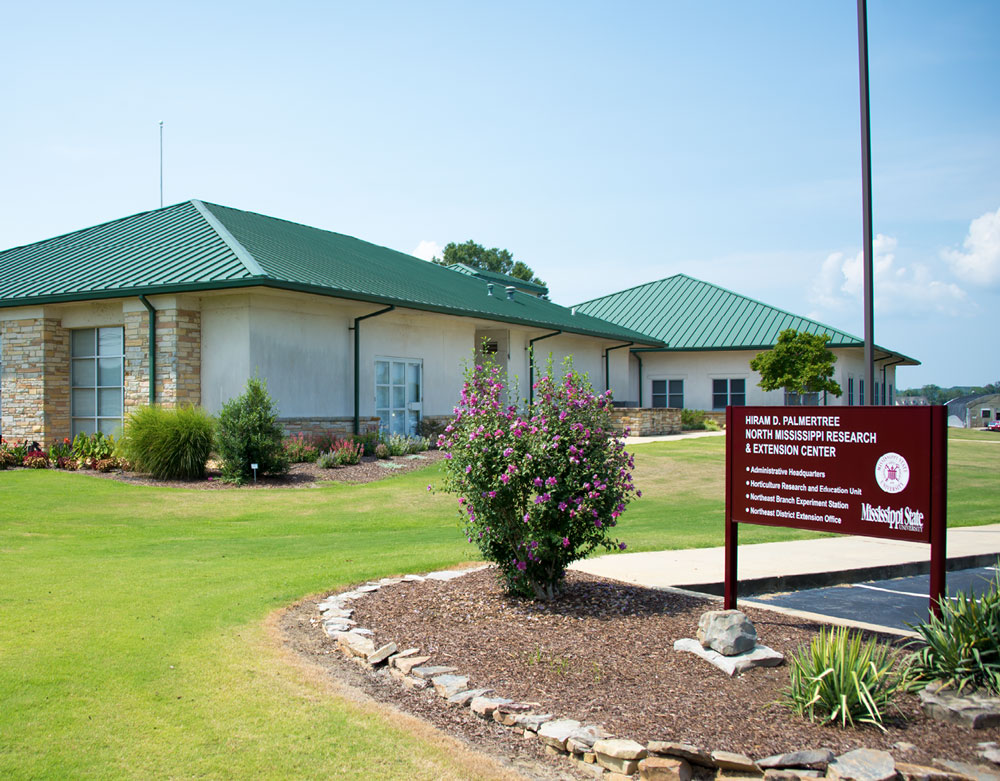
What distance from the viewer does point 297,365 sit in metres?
18.9

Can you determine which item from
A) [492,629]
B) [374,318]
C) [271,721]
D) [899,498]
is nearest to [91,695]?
[271,721]

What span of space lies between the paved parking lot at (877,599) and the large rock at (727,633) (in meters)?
1.97

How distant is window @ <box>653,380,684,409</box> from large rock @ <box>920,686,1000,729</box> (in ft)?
107

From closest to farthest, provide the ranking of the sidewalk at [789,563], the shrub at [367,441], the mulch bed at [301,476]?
the sidewalk at [789,563] → the mulch bed at [301,476] → the shrub at [367,441]

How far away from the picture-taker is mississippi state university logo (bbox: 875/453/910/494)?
566 cm

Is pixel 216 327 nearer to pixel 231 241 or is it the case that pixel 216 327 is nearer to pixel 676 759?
pixel 231 241

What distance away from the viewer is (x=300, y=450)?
18.0 meters

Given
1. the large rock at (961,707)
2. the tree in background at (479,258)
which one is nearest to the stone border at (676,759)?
the large rock at (961,707)

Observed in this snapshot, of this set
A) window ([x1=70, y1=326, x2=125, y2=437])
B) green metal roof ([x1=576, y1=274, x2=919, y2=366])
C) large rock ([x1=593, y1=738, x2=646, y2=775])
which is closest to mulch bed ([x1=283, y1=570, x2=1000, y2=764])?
large rock ([x1=593, y1=738, x2=646, y2=775])

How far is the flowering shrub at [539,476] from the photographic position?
21.7 ft

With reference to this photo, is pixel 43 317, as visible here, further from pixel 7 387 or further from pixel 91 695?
pixel 91 695

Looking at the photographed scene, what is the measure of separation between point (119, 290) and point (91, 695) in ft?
48.0

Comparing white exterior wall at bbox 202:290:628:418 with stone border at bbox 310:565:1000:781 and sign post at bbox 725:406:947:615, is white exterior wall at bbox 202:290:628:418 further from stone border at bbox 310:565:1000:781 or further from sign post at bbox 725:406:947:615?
stone border at bbox 310:565:1000:781

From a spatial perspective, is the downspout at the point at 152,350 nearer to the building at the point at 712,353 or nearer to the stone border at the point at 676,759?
the stone border at the point at 676,759
